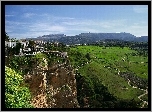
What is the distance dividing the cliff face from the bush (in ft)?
0.98

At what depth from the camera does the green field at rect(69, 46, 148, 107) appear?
5758 millimetres

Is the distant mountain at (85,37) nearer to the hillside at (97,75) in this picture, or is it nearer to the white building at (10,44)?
the hillside at (97,75)

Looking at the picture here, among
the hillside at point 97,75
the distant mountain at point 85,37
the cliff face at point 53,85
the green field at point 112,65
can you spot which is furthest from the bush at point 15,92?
the green field at point 112,65

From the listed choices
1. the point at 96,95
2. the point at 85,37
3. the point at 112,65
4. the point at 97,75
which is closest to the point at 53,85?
the point at 97,75

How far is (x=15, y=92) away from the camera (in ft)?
18.3

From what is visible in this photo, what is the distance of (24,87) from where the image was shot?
233 inches

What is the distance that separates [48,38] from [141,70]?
1656 mm

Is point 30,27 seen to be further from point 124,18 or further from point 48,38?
point 124,18

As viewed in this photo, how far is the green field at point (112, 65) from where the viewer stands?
18.9ft

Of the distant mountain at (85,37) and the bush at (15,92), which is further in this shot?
the distant mountain at (85,37)

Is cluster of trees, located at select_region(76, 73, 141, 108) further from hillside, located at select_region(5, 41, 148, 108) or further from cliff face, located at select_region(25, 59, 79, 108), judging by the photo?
cliff face, located at select_region(25, 59, 79, 108)

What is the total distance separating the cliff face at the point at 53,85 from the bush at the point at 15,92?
0.30 metres

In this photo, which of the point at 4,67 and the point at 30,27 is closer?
the point at 4,67

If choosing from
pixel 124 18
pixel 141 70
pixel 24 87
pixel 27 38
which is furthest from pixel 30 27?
pixel 141 70
